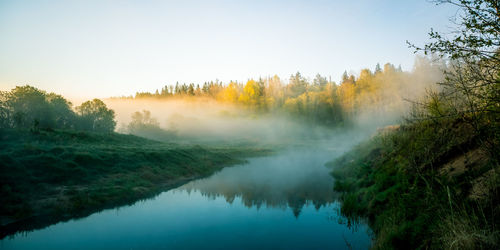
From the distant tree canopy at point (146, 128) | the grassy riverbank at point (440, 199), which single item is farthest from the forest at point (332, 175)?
the distant tree canopy at point (146, 128)

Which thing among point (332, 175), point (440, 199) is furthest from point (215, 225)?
point (332, 175)

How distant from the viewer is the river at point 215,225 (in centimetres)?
1116

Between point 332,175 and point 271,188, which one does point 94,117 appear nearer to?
point 271,188

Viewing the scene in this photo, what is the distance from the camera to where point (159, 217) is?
15.0 metres

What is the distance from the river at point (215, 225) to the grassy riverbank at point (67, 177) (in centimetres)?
155

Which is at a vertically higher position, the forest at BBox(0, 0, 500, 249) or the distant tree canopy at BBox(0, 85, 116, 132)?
the distant tree canopy at BBox(0, 85, 116, 132)

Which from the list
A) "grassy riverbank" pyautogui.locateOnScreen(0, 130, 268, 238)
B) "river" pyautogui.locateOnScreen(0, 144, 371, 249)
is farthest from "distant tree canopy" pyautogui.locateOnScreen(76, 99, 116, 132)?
"river" pyautogui.locateOnScreen(0, 144, 371, 249)

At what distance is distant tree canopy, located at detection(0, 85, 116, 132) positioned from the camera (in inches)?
1235

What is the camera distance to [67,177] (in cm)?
1767

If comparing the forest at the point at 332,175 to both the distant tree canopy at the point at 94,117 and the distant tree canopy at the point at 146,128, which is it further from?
the distant tree canopy at the point at 146,128

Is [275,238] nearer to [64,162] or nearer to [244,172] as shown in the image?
[64,162]

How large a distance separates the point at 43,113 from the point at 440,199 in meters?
47.5

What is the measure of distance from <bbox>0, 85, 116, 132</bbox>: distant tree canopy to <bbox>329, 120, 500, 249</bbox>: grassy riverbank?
32.5 meters

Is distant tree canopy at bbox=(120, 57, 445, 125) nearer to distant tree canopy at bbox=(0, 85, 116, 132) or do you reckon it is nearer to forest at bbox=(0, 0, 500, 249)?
forest at bbox=(0, 0, 500, 249)
